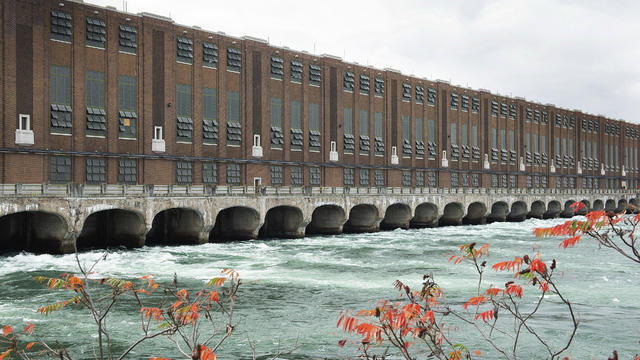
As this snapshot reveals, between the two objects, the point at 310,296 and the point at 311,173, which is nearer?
the point at 310,296

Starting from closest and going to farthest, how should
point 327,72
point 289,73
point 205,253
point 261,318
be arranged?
point 261,318 < point 205,253 < point 289,73 < point 327,72

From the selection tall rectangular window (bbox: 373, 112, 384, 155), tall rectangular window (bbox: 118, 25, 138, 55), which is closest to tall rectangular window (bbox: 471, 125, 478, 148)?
tall rectangular window (bbox: 373, 112, 384, 155)

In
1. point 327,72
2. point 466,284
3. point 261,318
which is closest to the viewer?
point 261,318

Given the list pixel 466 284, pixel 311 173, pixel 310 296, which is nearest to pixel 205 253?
pixel 310 296

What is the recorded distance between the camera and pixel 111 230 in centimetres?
4234

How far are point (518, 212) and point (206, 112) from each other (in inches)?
2052

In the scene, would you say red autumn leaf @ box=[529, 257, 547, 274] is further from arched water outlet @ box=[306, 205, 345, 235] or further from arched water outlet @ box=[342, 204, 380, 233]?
arched water outlet @ box=[342, 204, 380, 233]

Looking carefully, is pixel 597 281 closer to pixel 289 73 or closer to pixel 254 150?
pixel 254 150

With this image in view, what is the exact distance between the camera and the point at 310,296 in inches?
887

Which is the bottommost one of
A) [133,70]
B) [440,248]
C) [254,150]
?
[440,248]

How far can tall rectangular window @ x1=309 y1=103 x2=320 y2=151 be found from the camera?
58625 mm

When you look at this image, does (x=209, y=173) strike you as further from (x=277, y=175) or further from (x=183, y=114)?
(x=277, y=175)

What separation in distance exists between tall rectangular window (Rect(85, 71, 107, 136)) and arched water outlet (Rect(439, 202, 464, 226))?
4291cm

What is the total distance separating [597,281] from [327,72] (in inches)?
1559
